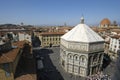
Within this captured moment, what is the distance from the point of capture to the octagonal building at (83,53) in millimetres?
35281

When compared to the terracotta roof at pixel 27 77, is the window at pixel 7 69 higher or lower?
higher

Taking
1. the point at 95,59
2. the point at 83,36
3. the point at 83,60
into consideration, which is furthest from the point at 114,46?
the point at 83,60

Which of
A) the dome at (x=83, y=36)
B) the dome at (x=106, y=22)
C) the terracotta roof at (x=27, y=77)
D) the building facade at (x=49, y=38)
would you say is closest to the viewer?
the terracotta roof at (x=27, y=77)

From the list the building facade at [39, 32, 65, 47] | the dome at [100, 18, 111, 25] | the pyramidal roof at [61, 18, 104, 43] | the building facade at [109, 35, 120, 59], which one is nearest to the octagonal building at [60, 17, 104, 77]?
the pyramidal roof at [61, 18, 104, 43]

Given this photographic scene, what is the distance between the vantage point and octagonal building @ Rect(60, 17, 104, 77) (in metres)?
35.3

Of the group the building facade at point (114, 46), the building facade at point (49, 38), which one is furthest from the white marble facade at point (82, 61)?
the building facade at point (49, 38)

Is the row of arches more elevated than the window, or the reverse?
the window

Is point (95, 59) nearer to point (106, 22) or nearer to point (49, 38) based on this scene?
point (49, 38)

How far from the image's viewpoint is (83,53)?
3509 centimetres

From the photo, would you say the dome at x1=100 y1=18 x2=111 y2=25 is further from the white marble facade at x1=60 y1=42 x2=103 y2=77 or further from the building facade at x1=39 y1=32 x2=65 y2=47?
the white marble facade at x1=60 y1=42 x2=103 y2=77

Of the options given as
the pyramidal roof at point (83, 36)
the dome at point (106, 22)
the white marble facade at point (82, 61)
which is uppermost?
the dome at point (106, 22)

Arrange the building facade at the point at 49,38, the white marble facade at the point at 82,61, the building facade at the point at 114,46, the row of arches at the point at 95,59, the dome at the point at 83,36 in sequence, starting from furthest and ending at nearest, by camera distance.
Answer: the building facade at the point at 49,38, the building facade at the point at 114,46, the row of arches at the point at 95,59, the dome at the point at 83,36, the white marble facade at the point at 82,61

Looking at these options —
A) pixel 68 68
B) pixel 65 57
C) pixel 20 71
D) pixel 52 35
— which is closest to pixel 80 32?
pixel 65 57

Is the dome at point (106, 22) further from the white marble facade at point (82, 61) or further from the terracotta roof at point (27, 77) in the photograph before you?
the terracotta roof at point (27, 77)
